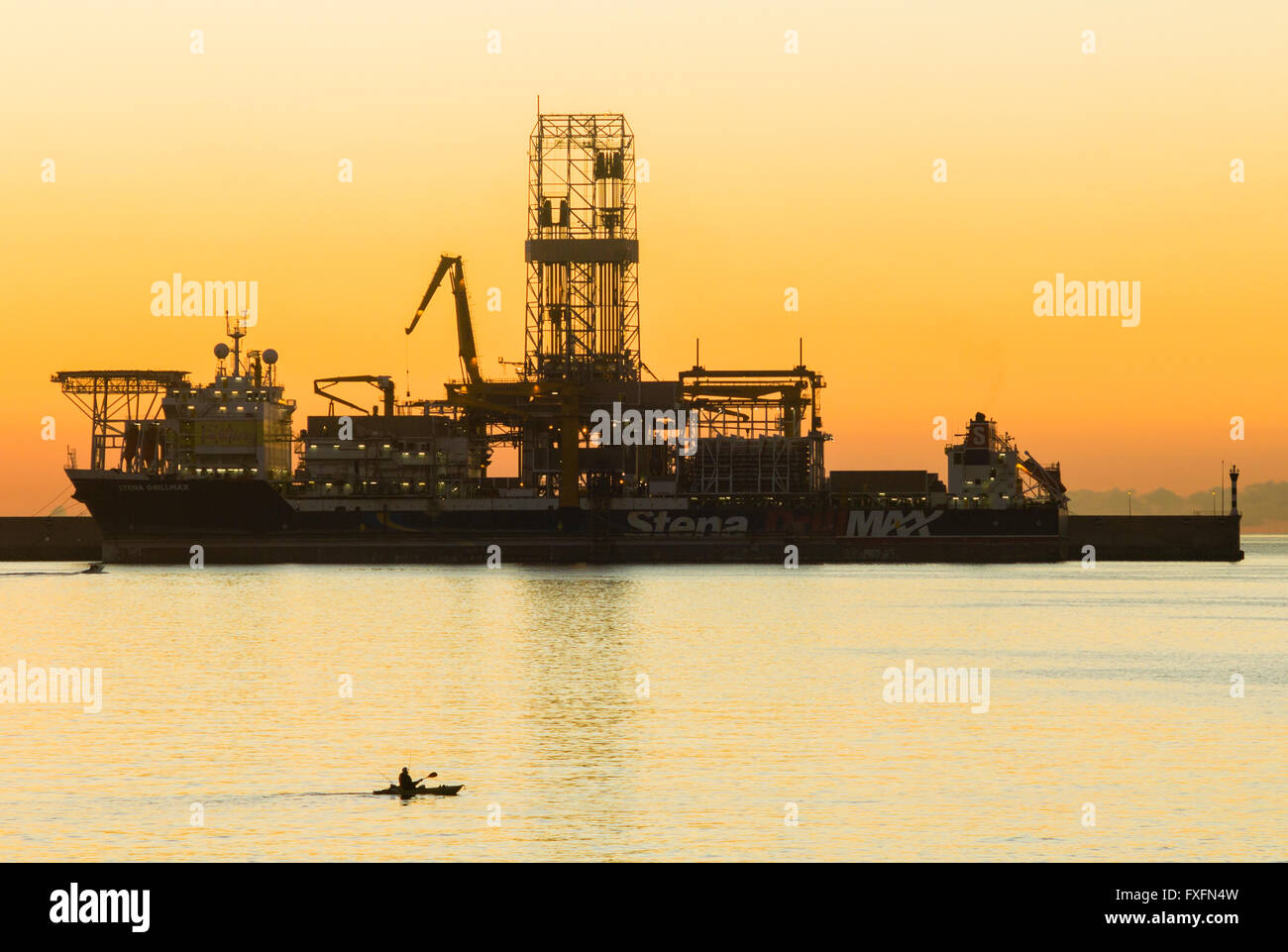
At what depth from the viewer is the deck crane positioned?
144m

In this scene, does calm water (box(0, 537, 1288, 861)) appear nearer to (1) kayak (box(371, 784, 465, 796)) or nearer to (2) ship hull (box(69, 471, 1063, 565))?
(1) kayak (box(371, 784, 465, 796))

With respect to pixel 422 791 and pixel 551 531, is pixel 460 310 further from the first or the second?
pixel 422 791

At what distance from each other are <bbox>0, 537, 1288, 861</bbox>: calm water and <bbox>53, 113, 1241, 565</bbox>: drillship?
51.4 meters

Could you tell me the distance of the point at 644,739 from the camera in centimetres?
3741

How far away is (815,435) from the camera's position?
138 m

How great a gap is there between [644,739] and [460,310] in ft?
367

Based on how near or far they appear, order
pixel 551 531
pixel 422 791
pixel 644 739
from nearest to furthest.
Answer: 1. pixel 422 791
2. pixel 644 739
3. pixel 551 531

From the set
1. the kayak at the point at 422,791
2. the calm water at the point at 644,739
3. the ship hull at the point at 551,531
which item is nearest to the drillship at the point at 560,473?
the ship hull at the point at 551,531

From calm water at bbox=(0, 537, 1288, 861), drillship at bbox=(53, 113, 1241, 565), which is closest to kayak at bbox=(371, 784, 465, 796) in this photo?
calm water at bbox=(0, 537, 1288, 861)

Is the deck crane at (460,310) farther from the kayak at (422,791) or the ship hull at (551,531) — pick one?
the kayak at (422,791)

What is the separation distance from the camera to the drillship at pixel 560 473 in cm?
13162

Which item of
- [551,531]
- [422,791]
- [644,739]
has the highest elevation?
[551,531]

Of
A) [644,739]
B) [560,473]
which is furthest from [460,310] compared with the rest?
[644,739]

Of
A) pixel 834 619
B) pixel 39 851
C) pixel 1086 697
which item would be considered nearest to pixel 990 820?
pixel 39 851
